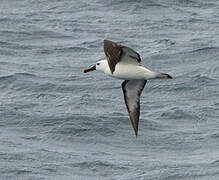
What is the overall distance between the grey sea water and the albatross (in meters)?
3.32

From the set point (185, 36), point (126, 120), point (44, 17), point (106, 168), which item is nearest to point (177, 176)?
point (106, 168)

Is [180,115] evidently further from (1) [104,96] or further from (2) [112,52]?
(2) [112,52]

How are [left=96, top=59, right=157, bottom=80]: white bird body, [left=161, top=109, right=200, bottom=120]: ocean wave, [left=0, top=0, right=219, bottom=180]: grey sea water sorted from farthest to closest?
[left=161, top=109, right=200, bottom=120]: ocean wave
[left=0, top=0, right=219, bottom=180]: grey sea water
[left=96, top=59, right=157, bottom=80]: white bird body

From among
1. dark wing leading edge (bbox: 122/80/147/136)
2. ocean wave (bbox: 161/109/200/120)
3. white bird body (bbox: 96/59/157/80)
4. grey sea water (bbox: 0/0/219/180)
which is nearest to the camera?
white bird body (bbox: 96/59/157/80)

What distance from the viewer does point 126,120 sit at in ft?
87.7

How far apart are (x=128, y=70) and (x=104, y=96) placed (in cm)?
897

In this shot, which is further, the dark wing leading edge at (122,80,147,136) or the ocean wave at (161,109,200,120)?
the ocean wave at (161,109,200,120)

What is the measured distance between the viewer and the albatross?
18672 millimetres

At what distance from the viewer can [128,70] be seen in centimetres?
1950

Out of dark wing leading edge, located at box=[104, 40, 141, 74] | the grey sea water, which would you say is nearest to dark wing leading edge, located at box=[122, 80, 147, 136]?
dark wing leading edge, located at box=[104, 40, 141, 74]

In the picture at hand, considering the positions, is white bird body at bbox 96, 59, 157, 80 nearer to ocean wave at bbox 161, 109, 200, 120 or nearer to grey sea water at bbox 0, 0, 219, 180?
grey sea water at bbox 0, 0, 219, 180

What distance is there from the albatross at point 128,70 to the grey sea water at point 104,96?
3.32 m

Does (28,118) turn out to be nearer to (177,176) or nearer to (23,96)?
(23,96)

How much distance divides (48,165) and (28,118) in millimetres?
2965
